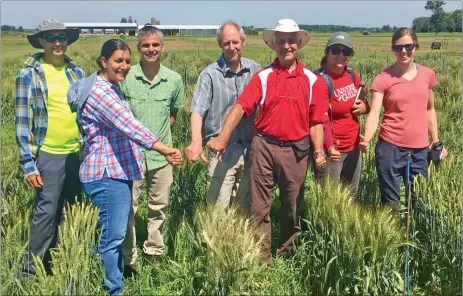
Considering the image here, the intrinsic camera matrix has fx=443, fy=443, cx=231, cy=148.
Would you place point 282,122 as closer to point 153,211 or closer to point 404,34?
point 404,34

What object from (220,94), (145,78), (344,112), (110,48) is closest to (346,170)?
(344,112)

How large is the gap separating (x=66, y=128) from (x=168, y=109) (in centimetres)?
76

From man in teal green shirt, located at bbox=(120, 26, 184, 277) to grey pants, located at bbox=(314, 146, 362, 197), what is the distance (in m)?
1.20

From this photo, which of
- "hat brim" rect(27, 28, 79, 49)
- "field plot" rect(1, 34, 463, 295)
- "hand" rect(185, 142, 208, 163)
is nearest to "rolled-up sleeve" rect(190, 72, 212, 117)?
"hand" rect(185, 142, 208, 163)

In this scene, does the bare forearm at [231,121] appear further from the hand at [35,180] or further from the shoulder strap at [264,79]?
the hand at [35,180]

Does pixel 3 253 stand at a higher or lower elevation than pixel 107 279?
higher

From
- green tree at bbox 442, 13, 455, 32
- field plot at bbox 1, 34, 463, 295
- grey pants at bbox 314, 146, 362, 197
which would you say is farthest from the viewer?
green tree at bbox 442, 13, 455, 32

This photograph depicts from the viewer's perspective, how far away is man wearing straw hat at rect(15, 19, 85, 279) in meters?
2.88

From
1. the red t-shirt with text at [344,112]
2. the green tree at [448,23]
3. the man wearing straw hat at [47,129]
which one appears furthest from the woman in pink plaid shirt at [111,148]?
the green tree at [448,23]

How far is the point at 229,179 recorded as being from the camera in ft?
11.3

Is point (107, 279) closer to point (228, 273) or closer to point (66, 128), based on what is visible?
point (228, 273)

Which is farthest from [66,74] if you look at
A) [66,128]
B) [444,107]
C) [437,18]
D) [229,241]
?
[437,18]

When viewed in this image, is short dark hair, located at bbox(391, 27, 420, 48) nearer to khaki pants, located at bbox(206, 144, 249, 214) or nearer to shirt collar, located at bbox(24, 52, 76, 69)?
khaki pants, located at bbox(206, 144, 249, 214)

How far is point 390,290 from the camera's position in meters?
2.55
